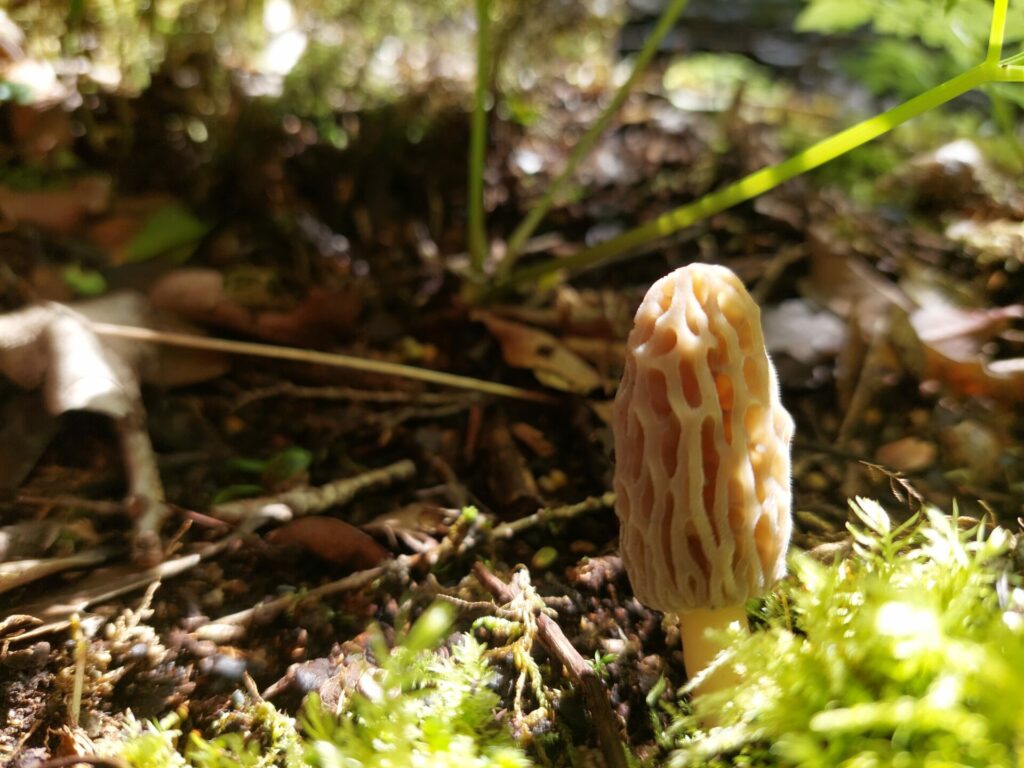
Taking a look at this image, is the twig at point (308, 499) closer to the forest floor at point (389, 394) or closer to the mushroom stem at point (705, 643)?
the forest floor at point (389, 394)

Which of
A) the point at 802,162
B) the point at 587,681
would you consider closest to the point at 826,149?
the point at 802,162

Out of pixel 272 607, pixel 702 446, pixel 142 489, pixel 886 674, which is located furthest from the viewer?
pixel 142 489

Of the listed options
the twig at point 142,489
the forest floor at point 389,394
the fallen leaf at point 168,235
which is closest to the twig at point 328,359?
the forest floor at point 389,394

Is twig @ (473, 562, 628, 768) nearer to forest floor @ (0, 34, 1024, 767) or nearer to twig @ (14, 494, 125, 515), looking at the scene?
forest floor @ (0, 34, 1024, 767)

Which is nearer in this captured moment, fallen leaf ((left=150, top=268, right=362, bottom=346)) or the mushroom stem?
the mushroom stem

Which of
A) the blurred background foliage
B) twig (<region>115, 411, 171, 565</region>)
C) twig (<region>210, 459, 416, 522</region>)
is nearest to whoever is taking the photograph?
twig (<region>115, 411, 171, 565</region>)

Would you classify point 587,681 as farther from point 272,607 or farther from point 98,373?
point 98,373

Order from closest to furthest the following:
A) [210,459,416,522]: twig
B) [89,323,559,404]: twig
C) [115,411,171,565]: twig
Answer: [115,411,171,565]: twig → [210,459,416,522]: twig → [89,323,559,404]: twig

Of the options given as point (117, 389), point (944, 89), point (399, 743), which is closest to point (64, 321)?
point (117, 389)

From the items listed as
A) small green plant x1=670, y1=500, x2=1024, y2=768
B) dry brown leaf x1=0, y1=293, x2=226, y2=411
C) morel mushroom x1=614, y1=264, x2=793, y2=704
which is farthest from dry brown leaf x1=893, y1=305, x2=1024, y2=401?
dry brown leaf x1=0, y1=293, x2=226, y2=411
